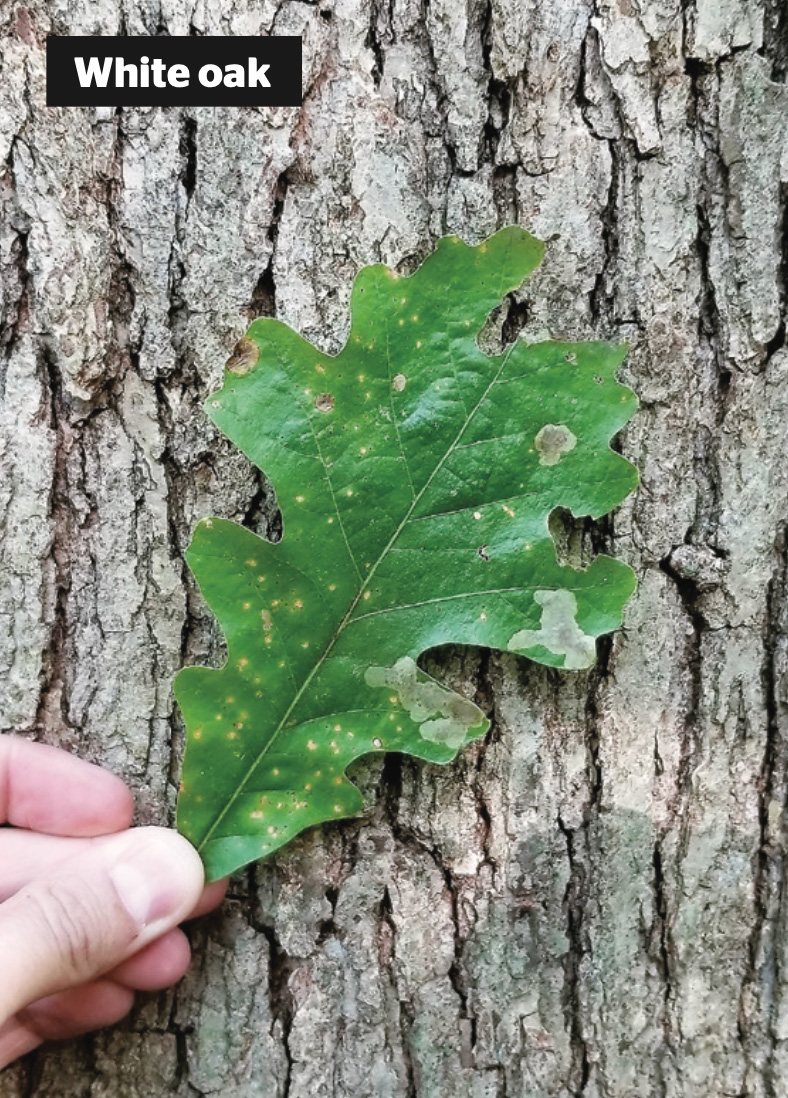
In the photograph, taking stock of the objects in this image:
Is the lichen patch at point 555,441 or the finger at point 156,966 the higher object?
the lichen patch at point 555,441

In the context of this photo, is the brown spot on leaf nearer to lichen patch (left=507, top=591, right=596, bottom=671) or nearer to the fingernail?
lichen patch (left=507, top=591, right=596, bottom=671)

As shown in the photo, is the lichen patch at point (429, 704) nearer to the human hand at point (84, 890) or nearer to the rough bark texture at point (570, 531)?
the rough bark texture at point (570, 531)

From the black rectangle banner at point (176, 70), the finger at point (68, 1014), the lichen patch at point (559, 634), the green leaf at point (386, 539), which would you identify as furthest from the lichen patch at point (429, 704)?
the black rectangle banner at point (176, 70)

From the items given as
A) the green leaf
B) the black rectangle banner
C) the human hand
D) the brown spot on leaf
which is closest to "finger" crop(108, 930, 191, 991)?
the human hand

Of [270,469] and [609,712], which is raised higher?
[270,469]

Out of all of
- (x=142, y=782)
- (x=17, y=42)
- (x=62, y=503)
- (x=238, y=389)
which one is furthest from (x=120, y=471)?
(x=17, y=42)

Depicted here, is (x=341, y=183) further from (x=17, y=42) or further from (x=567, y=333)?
(x=17, y=42)
